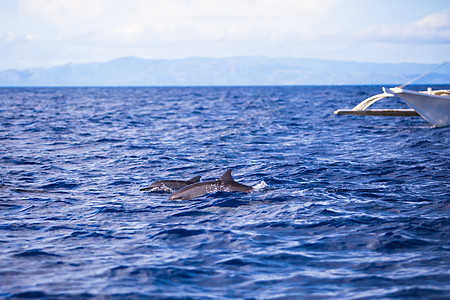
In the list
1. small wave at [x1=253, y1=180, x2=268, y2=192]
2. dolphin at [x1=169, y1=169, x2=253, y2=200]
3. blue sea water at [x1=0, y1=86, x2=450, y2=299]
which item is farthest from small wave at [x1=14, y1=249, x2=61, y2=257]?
small wave at [x1=253, y1=180, x2=268, y2=192]

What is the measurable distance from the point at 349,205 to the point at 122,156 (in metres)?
11.2

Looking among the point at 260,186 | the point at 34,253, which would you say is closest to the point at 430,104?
the point at 260,186

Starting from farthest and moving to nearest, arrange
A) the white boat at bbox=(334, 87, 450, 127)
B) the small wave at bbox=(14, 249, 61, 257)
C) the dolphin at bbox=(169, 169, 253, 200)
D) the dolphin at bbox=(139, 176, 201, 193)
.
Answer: the white boat at bbox=(334, 87, 450, 127) < the dolphin at bbox=(139, 176, 201, 193) < the dolphin at bbox=(169, 169, 253, 200) < the small wave at bbox=(14, 249, 61, 257)

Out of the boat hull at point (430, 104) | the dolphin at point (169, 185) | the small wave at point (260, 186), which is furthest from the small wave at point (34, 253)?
the boat hull at point (430, 104)

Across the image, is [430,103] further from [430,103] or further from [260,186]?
[260,186]

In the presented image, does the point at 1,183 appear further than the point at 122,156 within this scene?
No

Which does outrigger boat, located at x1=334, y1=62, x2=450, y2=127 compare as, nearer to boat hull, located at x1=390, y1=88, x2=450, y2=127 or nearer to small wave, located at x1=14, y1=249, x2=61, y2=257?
boat hull, located at x1=390, y1=88, x2=450, y2=127

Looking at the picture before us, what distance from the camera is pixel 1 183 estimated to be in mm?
14594

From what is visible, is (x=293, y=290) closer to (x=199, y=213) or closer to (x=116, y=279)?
(x=116, y=279)

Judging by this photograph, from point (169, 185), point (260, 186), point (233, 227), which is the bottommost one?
point (233, 227)

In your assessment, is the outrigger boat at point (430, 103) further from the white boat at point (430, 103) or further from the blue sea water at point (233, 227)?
the blue sea water at point (233, 227)

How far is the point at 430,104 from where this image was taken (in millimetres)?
26688

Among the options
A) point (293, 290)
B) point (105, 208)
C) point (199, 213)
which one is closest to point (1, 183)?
point (105, 208)

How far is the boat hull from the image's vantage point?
25891 millimetres
